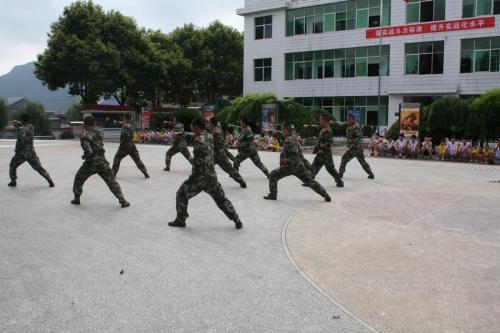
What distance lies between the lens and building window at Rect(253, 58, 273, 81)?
44.5 metres

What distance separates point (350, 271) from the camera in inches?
246

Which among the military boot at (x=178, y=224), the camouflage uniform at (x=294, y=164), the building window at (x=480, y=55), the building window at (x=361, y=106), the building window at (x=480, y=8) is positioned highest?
the building window at (x=480, y=8)

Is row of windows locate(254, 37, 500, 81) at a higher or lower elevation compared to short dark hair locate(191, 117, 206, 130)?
higher

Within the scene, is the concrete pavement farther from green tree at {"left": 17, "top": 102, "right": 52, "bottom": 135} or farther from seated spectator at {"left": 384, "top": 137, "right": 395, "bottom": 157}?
green tree at {"left": 17, "top": 102, "right": 52, "bottom": 135}

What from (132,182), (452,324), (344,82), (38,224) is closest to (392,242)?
(452,324)

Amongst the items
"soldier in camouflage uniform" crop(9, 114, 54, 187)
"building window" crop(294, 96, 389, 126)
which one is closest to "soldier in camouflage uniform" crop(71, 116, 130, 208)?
"soldier in camouflage uniform" crop(9, 114, 54, 187)

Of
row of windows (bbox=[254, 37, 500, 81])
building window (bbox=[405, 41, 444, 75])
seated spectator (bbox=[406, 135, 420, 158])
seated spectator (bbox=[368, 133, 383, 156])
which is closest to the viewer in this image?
seated spectator (bbox=[406, 135, 420, 158])

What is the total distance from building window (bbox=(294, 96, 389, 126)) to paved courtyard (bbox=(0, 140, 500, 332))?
2809 centimetres

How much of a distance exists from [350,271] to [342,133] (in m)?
32.7

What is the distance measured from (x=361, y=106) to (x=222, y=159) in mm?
28884

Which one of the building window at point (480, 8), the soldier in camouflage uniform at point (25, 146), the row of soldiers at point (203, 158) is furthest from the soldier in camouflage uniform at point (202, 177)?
the building window at point (480, 8)

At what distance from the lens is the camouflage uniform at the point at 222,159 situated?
1281cm

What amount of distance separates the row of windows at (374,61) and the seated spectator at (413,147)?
1378 centimetres

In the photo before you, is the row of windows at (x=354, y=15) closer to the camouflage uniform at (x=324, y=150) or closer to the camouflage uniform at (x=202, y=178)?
the camouflage uniform at (x=324, y=150)
